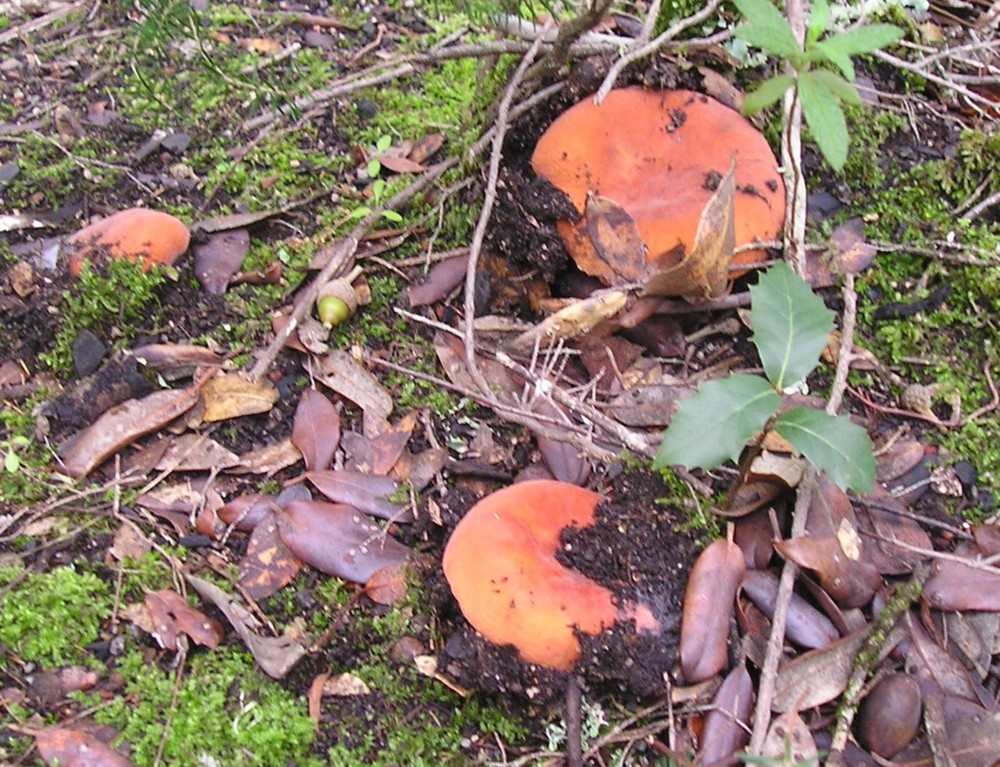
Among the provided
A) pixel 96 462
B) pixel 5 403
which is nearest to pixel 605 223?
pixel 96 462

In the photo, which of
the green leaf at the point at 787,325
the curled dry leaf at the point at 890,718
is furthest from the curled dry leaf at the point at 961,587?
the green leaf at the point at 787,325

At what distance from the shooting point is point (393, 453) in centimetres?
251

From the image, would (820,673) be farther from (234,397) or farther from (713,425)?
(234,397)

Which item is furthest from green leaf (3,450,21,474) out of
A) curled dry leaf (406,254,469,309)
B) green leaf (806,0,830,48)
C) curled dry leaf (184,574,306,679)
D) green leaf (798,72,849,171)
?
green leaf (806,0,830,48)

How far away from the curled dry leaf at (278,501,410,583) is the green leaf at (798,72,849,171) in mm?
1360

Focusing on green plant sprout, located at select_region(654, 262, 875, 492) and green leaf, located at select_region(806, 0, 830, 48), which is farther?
green leaf, located at select_region(806, 0, 830, 48)

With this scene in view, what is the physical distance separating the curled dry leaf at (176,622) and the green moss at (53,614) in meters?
0.12

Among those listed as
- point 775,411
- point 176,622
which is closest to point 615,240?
point 775,411

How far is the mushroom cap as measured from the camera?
252 cm

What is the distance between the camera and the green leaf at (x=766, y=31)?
6.94ft

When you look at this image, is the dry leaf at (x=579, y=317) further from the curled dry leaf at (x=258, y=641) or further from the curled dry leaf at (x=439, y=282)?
the curled dry leaf at (x=258, y=641)

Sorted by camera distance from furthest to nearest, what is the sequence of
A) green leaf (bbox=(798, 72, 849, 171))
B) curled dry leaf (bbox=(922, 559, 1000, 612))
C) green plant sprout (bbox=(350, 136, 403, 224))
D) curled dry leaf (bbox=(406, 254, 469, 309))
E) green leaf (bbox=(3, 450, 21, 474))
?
green plant sprout (bbox=(350, 136, 403, 224)) < curled dry leaf (bbox=(406, 254, 469, 309)) < green leaf (bbox=(3, 450, 21, 474)) < curled dry leaf (bbox=(922, 559, 1000, 612)) < green leaf (bbox=(798, 72, 849, 171))

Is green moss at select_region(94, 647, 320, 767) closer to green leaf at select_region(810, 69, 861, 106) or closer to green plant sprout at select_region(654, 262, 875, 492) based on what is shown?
green plant sprout at select_region(654, 262, 875, 492)

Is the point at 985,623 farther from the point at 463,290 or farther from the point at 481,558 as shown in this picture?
the point at 463,290
